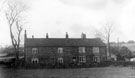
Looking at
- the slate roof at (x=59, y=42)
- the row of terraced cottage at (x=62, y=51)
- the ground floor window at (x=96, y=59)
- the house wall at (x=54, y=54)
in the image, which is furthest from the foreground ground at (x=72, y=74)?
the ground floor window at (x=96, y=59)

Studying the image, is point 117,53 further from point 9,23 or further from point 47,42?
point 9,23

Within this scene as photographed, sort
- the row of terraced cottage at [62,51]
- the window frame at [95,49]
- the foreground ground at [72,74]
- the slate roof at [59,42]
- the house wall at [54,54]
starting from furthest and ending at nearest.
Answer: the window frame at [95,49], the slate roof at [59,42], the row of terraced cottage at [62,51], the house wall at [54,54], the foreground ground at [72,74]

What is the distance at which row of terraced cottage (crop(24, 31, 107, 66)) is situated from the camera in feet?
190

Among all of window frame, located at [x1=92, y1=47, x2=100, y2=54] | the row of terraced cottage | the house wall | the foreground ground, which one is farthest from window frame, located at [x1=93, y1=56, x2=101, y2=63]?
the foreground ground

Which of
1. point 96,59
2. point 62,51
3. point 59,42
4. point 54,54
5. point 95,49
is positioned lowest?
point 96,59

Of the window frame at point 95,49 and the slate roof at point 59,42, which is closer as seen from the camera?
the slate roof at point 59,42

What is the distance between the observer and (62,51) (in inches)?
2346

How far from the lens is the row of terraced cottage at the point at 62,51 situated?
5788 centimetres

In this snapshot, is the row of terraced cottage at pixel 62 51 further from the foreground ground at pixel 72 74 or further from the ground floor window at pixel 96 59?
the foreground ground at pixel 72 74

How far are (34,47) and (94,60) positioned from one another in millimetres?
16832

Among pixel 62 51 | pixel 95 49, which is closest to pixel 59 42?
pixel 62 51

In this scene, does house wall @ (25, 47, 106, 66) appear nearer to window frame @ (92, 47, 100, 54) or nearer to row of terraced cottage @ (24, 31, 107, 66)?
row of terraced cottage @ (24, 31, 107, 66)

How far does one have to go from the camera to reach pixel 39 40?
202 ft

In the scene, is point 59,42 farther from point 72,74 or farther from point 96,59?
point 72,74
